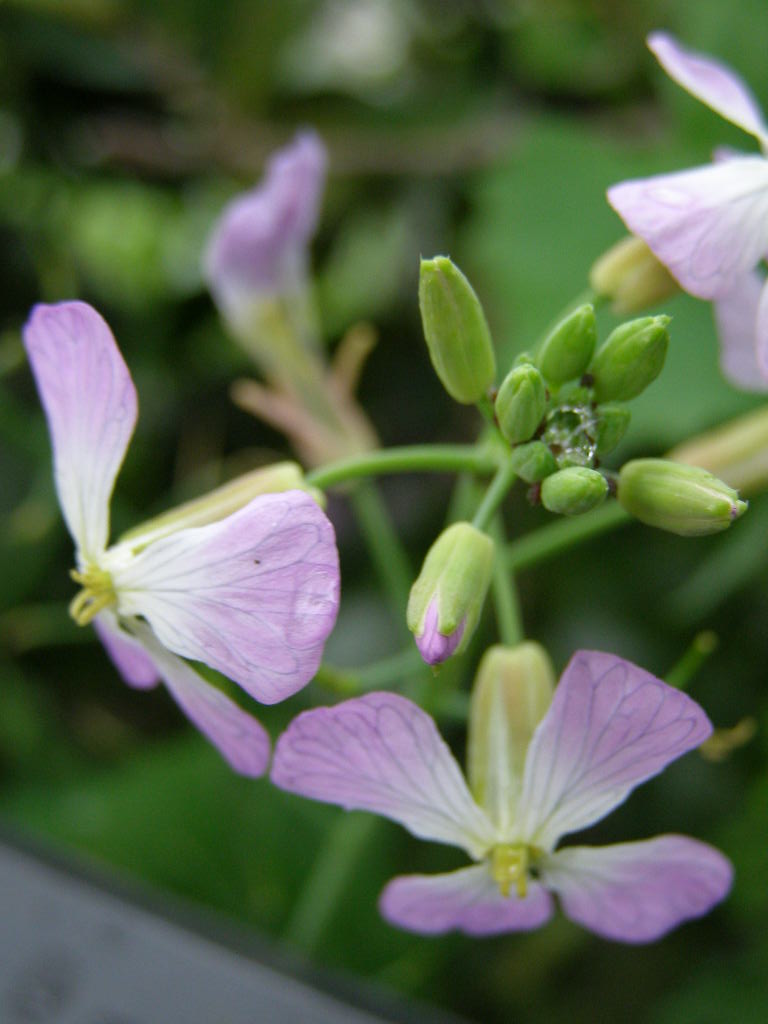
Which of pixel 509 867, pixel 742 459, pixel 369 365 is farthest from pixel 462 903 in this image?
pixel 369 365

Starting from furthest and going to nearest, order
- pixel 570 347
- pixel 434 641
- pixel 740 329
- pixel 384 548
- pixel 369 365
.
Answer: pixel 369 365
pixel 384 548
pixel 740 329
pixel 570 347
pixel 434 641

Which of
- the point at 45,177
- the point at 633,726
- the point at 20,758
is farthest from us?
the point at 45,177

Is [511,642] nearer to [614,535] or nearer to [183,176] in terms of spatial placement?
[614,535]

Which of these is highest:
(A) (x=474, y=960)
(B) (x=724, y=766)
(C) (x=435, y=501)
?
(C) (x=435, y=501)

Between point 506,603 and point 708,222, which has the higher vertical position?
point 708,222

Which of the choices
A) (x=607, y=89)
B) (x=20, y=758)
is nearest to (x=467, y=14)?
(x=607, y=89)

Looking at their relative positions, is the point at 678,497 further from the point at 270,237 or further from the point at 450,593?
the point at 270,237
